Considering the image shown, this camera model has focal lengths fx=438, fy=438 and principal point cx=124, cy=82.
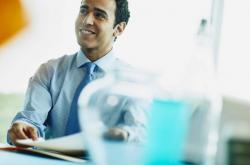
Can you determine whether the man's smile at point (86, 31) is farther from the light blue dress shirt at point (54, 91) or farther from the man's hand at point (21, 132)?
the man's hand at point (21, 132)

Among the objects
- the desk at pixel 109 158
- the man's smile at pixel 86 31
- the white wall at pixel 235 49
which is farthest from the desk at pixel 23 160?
the white wall at pixel 235 49

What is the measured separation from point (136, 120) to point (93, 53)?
28 centimetres

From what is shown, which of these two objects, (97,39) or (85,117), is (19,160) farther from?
(97,39)

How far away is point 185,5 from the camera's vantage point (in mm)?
1110

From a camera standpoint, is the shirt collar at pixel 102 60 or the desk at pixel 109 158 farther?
the shirt collar at pixel 102 60

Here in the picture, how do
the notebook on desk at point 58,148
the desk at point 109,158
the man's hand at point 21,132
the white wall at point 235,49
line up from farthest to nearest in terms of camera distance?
the white wall at point 235,49, the man's hand at point 21,132, the notebook on desk at point 58,148, the desk at point 109,158

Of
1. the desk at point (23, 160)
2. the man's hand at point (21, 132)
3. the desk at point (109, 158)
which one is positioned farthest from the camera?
the man's hand at point (21, 132)

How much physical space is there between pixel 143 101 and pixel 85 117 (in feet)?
0.47

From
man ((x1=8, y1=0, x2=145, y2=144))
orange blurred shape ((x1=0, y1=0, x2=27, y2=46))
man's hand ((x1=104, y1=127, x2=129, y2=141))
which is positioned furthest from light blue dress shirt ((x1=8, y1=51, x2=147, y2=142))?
man's hand ((x1=104, y1=127, x2=129, y2=141))

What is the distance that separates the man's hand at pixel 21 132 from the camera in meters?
1.01

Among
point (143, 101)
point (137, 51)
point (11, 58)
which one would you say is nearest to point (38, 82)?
point (11, 58)

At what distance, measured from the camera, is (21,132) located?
1015 mm

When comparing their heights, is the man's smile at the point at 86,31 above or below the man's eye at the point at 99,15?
below

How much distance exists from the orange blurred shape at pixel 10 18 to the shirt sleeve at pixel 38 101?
0.42ft
